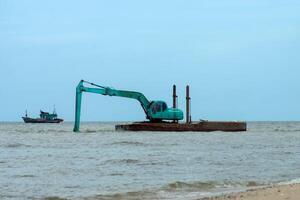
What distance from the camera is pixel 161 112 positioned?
62938 mm

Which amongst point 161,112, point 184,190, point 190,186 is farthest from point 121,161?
point 161,112

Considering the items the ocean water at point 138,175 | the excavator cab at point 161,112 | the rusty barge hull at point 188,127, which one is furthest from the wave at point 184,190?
the rusty barge hull at point 188,127

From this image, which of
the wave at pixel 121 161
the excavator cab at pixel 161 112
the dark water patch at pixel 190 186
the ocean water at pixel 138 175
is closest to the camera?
the ocean water at pixel 138 175

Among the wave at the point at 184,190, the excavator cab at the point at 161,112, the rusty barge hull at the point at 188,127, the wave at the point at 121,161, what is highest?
the excavator cab at the point at 161,112

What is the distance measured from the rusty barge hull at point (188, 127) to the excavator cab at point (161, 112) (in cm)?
113

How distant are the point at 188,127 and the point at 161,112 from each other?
186 inches

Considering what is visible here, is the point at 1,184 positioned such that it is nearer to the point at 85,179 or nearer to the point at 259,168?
the point at 85,179

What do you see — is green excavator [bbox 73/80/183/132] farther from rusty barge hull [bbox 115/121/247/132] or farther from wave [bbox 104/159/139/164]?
wave [bbox 104/159/139/164]

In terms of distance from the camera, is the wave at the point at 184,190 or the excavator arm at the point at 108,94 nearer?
the wave at the point at 184,190

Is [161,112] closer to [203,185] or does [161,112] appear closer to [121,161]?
[121,161]

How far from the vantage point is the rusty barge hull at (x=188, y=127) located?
2554 inches

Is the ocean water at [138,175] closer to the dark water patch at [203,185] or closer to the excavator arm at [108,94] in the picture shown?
the dark water patch at [203,185]

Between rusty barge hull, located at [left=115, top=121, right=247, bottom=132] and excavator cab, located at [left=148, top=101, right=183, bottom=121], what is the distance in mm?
1126

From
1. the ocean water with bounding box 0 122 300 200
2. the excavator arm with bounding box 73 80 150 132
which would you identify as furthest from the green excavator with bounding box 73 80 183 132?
the ocean water with bounding box 0 122 300 200
